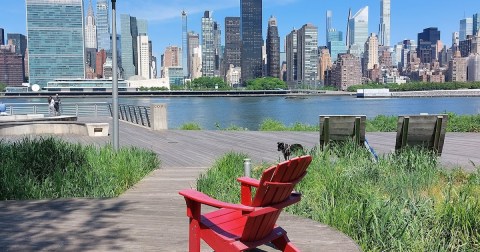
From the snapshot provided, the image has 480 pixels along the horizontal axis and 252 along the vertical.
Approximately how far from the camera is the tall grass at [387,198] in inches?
146

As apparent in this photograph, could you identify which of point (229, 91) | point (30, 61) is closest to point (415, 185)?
point (229, 91)

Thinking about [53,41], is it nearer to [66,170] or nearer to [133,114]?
[133,114]

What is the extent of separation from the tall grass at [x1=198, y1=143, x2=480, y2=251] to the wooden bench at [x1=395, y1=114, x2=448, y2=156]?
0.31 metres

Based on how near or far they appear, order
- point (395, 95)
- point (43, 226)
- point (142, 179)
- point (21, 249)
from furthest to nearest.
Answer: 1. point (395, 95)
2. point (142, 179)
3. point (43, 226)
4. point (21, 249)

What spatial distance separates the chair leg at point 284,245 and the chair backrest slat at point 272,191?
8.0 inches

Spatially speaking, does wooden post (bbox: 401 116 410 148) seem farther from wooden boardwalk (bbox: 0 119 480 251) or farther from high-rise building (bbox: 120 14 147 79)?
high-rise building (bbox: 120 14 147 79)

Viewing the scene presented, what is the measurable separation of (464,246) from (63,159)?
18.1 feet

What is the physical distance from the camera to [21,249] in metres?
3.15

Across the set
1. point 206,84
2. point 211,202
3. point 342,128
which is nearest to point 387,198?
point 211,202

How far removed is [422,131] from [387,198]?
133 inches

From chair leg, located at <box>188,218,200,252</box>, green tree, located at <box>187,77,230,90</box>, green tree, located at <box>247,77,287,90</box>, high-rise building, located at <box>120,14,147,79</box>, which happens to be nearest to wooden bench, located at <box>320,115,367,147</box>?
chair leg, located at <box>188,218,200,252</box>

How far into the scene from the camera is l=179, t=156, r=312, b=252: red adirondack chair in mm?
2527

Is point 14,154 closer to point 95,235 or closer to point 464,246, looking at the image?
point 95,235

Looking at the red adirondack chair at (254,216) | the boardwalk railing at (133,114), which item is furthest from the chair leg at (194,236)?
the boardwalk railing at (133,114)
